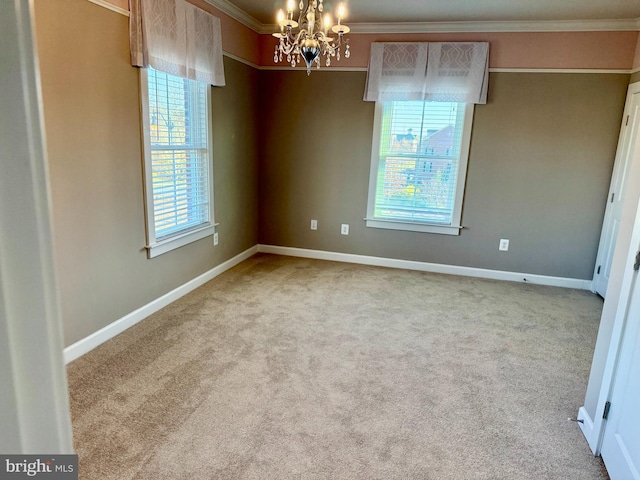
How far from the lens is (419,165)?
4.38 meters

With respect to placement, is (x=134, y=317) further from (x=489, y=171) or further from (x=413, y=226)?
(x=489, y=171)

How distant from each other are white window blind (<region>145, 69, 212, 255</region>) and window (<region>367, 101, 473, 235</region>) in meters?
1.84

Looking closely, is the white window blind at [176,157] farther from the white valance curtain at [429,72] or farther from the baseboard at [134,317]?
the white valance curtain at [429,72]

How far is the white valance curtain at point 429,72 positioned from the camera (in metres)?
3.95

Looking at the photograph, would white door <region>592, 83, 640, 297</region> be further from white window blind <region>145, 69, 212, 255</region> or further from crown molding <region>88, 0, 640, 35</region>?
white window blind <region>145, 69, 212, 255</region>

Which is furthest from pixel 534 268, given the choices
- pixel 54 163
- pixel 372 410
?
pixel 54 163

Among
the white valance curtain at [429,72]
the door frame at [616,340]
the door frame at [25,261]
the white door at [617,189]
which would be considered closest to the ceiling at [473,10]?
the white valance curtain at [429,72]

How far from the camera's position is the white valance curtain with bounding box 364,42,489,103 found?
3953mm

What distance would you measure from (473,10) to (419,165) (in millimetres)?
1482

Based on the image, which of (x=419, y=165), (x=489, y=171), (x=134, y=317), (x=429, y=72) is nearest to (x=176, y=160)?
(x=134, y=317)

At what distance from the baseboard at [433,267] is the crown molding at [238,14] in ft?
8.06

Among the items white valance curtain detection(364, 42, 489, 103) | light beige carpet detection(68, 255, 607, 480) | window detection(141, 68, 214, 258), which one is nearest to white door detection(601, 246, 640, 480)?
light beige carpet detection(68, 255, 607, 480)

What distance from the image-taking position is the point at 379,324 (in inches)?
126

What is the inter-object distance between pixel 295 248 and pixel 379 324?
6.66 ft
